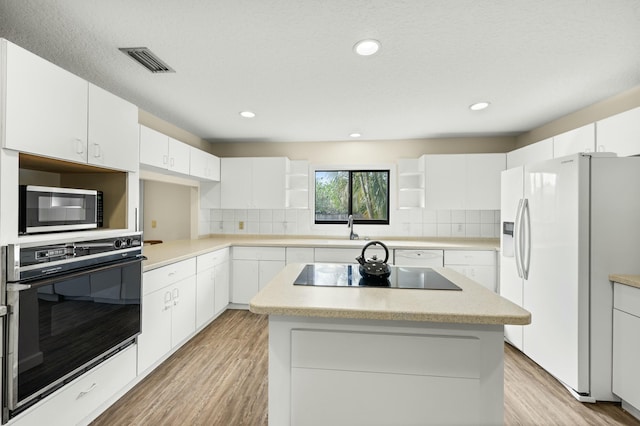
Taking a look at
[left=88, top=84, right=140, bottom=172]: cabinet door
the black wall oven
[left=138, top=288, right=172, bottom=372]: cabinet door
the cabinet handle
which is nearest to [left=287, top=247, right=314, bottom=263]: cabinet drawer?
[left=138, top=288, right=172, bottom=372]: cabinet door

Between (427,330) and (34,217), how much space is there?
6.46 ft

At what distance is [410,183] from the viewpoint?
417cm

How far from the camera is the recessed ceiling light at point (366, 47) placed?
175 centimetres

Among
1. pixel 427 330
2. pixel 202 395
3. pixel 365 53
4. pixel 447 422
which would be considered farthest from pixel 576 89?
pixel 202 395

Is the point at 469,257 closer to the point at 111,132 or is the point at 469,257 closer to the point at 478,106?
the point at 478,106

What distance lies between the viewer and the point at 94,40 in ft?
5.78

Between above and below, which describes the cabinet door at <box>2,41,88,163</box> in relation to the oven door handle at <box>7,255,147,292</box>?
above

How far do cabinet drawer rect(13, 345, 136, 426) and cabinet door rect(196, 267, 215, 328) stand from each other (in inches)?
37.2

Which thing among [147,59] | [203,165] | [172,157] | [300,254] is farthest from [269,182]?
[147,59]

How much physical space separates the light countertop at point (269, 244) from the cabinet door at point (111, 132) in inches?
31.7

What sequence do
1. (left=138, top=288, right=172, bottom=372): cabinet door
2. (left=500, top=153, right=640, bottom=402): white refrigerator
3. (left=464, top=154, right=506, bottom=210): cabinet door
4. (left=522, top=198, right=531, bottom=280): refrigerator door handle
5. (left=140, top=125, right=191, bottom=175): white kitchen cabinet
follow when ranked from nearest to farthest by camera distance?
(left=500, top=153, right=640, bottom=402): white refrigerator
(left=138, top=288, right=172, bottom=372): cabinet door
(left=522, top=198, right=531, bottom=280): refrigerator door handle
(left=140, top=125, right=191, bottom=175): white kitchen cabinet
(left=464, top=154, right=506, bottom=210): cabinet door

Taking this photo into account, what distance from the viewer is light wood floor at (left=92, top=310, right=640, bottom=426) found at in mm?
1850

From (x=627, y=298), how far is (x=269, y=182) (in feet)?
11.8

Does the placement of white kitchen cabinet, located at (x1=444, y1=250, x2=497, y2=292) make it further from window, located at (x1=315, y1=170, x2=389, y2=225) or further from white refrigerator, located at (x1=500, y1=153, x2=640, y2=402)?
white refrigerator, located at (x1=500, y1=153, x2=640, y2=402)
